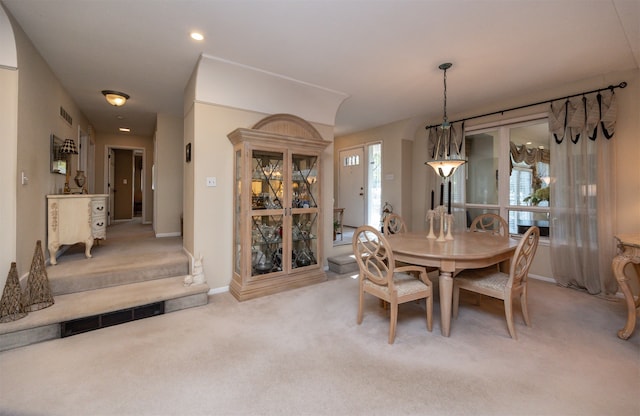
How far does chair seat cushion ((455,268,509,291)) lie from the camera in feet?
7.79

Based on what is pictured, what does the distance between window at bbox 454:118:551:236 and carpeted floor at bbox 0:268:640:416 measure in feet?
5.47

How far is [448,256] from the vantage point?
85.8 inches

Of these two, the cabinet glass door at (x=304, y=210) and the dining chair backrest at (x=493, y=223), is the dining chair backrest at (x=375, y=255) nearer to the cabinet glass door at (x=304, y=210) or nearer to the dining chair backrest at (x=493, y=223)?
the cabinet glass door at (x=304, y=210)

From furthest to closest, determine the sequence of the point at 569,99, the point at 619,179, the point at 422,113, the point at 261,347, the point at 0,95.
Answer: the point at 422,113 < the point at 569,99 < the point at 619,179 < the point at 0,95 < the point at 261,347

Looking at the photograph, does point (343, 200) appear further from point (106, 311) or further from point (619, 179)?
point (106, 311)

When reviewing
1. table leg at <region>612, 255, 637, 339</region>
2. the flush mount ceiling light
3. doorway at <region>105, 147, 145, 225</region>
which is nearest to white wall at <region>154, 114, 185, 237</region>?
the flush mount ceiling light

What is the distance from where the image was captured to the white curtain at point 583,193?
3.23 meters

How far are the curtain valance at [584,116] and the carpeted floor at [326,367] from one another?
2.09 metres

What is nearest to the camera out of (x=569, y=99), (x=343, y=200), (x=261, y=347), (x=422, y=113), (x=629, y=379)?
(x=629, y=379)

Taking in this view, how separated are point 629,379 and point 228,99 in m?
4.07

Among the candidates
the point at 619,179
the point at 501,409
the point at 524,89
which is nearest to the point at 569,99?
the point at 524,89

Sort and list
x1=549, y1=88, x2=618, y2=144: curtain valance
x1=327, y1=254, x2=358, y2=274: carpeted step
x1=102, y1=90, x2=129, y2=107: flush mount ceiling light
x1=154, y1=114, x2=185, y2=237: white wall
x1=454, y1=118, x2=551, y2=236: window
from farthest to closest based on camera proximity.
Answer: x1=154, y1=114, x2=185, y2=237: white wall
x1=327, y1=254, x2=358, y2=274: carpeted step
x1=454, y1=118, x2=551, y2=236: window
x1=102, y1=90, x2=129, y2=107: flush mount ceiling light
x1=549, y1=88, x2=618, y2=144: curtain valance

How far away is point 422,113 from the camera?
485cm

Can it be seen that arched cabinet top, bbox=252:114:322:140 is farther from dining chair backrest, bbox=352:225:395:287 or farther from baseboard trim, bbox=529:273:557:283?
baseboard trim, bbox=529:273:557:283
